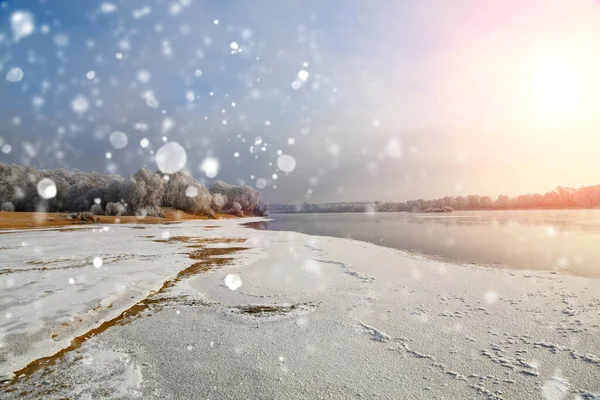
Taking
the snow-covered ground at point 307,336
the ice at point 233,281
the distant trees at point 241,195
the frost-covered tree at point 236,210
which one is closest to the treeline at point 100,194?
the frost-covered tree at point 236,210

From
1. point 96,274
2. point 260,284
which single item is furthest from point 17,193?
point 260,284

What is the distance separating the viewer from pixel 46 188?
72688 mm

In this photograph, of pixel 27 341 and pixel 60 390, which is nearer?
pixel 60 390

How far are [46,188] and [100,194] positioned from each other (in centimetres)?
1305

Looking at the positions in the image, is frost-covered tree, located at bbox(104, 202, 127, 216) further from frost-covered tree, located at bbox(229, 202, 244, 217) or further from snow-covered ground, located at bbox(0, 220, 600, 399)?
snow-covered ground, located at bbox(0, 220, 600, 399)

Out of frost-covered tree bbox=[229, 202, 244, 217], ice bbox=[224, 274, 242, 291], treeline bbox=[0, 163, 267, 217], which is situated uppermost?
treeline bbox=[0, 163, 267, 217]

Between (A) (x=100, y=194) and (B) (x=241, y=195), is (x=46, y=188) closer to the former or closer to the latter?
(A) (x=100, y=194)

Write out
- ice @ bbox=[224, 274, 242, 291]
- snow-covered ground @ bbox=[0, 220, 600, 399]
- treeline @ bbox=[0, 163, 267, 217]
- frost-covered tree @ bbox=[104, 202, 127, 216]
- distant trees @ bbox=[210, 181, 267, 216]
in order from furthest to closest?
distant trees @ bbox=[210, 181, 267, 216]
treeline @ bbox=[0, 163, 267, 217]
frost-covered tree @ bbox=[104, 202, 127, 216]
ice @ bbox=[224, 274, 242, 291]
snow-covered ground @ bbox=[0, 220, 600, 399]

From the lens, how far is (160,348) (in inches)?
193

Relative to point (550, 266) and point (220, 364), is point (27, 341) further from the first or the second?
point (550, 266)

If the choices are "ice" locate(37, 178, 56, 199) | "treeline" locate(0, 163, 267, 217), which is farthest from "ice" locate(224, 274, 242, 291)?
"ice" locate(37, 178, 56, 199)

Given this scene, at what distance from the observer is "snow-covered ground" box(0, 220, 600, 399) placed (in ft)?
12.6

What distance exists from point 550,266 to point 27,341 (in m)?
14.9

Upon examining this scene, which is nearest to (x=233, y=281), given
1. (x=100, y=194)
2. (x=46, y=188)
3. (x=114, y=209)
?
(x=114, y=209)
